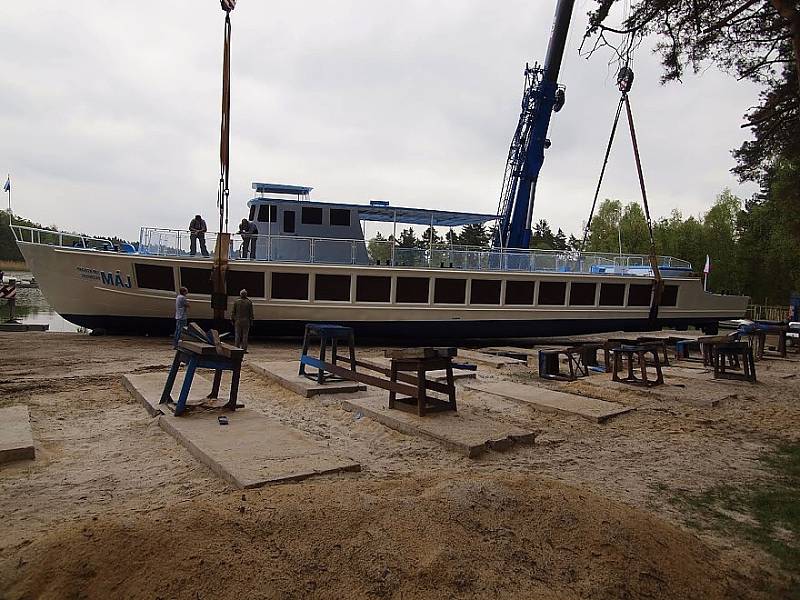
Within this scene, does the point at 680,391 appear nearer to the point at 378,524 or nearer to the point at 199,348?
the point at 199,348

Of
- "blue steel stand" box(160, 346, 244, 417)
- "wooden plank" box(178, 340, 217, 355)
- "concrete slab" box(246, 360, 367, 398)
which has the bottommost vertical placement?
"concrete slab" box(246, 360, 367, 398)

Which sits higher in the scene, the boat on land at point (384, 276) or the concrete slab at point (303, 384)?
the boat on land at point (384, 276)

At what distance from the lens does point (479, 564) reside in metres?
3.08

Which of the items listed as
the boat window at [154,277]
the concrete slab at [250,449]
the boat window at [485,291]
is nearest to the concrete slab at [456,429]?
the concrete slab at [250,449]

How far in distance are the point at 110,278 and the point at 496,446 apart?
13.2 m

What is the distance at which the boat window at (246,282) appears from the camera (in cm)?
1584

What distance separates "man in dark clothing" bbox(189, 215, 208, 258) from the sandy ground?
9767 mm

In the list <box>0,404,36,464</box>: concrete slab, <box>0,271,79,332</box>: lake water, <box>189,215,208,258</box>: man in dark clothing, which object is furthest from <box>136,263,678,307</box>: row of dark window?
<box>0,404,36,464</box>: concrete slab

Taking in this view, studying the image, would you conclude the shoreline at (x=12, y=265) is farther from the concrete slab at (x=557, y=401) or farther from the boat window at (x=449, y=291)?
the concrete slab at (x=557, y=401)

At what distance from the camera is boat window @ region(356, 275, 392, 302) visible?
55.0ft

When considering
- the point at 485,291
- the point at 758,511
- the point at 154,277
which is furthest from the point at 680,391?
the point at 154,277

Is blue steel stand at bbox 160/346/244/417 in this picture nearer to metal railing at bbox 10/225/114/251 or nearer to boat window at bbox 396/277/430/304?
boat window at bbox 396/277/430/304

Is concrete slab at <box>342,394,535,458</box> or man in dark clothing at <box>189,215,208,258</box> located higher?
man in dark clothing at <box>189,215,208,258</box>

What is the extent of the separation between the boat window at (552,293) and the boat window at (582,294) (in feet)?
0.98
